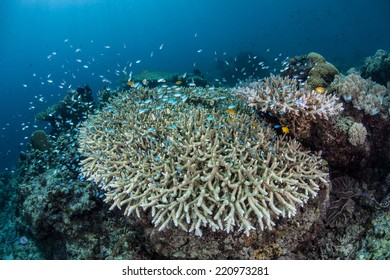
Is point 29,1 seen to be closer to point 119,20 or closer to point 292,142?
point 119,20

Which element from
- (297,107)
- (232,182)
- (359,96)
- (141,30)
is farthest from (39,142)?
(141,30)

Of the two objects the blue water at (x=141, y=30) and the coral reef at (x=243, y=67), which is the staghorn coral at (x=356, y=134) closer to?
the coral reef at (x=243, y=67)

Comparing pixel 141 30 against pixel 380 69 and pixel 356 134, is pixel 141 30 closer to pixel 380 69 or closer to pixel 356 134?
pixel 380 69

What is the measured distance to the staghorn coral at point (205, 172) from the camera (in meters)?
3.47

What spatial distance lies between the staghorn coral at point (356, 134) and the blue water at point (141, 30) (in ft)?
207

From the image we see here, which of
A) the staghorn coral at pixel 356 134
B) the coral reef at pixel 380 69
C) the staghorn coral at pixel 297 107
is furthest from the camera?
the coral reef at pixel 380 69

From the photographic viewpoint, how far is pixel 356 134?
4.52 metres

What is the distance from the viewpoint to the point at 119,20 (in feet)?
452

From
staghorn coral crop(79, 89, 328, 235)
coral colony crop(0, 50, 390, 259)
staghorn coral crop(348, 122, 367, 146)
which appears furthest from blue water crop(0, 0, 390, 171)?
staghorn coral crop(79, 89, 328, 235)

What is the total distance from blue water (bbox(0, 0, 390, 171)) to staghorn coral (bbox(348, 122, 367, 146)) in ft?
207

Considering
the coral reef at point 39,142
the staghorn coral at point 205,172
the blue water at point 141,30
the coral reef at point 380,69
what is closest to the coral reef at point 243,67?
the coral reef at point 380,69

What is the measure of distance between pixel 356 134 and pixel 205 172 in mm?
2900
